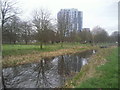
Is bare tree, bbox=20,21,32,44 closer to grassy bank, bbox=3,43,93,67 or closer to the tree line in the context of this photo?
the tree line

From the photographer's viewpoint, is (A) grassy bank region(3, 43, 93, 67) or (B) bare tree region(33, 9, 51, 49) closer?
(A) grassy bank region(3, 43, 93, 67)

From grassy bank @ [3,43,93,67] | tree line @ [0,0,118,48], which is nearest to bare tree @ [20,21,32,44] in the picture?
tree line @ [0,0,118,48]

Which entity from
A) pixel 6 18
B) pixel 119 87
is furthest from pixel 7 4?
pixel 119 87

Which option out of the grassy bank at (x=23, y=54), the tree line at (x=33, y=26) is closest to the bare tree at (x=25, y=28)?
the tree line at (x=33, y=26)

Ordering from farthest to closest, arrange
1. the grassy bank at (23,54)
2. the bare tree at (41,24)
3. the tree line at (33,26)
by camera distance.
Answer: the bare tree at (41,24) → the tree line at (33,26) → the grassy bank at (23,54)

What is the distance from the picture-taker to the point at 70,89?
741cm

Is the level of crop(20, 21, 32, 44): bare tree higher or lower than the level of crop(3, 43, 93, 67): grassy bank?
higher

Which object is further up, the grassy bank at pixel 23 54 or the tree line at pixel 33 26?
the tree line at pixel 33 26

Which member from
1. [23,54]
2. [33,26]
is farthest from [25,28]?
[23,54]

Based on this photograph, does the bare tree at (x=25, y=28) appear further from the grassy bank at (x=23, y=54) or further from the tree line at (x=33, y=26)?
the grassy bank at (x=23, y=54)

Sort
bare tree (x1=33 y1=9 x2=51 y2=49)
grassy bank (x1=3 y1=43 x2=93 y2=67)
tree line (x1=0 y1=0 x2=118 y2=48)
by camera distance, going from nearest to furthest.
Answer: grassy bank (x1=3 y1=43 x2=93 y2=67) < tree line (x1=0 y1=0 x2=118 y2=48) < bare tree (x1=33 y1=9 x2=51 y2=49)

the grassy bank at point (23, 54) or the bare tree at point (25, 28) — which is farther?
the bare tree at point (25, 28)

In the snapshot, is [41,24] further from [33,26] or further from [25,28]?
[25,28]

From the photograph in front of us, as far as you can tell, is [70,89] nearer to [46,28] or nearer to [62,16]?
[46,28]
